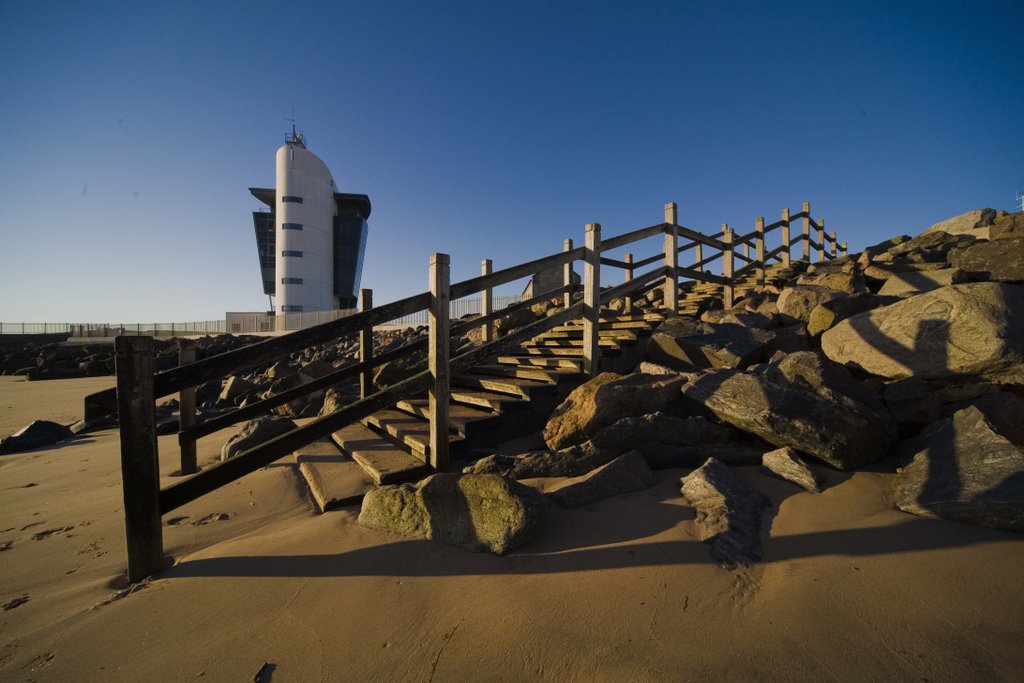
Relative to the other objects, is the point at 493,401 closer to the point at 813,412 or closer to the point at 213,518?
the point at 213,518

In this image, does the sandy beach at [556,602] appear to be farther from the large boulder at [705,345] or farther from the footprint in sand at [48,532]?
the large boulder at [705,345]

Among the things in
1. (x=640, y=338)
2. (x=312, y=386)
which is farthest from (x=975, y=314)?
(x=312, y=386)

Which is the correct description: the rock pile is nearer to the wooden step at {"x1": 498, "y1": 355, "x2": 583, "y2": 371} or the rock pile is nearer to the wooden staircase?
the wooden staircase

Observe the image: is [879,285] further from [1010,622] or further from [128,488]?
[128,488]

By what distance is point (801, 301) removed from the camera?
5957 millimetres

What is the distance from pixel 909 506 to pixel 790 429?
0.73m

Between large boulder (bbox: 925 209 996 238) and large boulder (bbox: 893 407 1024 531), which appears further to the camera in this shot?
large boulder (bbox: 925 209 996 238)

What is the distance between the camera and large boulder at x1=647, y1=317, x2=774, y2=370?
4699mm

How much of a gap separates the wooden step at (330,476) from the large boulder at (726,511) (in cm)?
226

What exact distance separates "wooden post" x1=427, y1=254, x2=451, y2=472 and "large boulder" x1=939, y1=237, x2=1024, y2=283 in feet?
23.1

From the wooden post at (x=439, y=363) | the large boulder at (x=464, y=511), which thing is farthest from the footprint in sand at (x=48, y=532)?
the wooden post at (x=439, y=363)

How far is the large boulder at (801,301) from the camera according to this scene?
19.0 ft

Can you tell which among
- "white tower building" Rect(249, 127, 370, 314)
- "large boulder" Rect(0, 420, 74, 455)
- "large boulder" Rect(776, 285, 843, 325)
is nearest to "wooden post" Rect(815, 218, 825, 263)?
"large boulder" Rect(776, 285, 843, 325)

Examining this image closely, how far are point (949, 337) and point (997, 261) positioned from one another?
3.35 m
